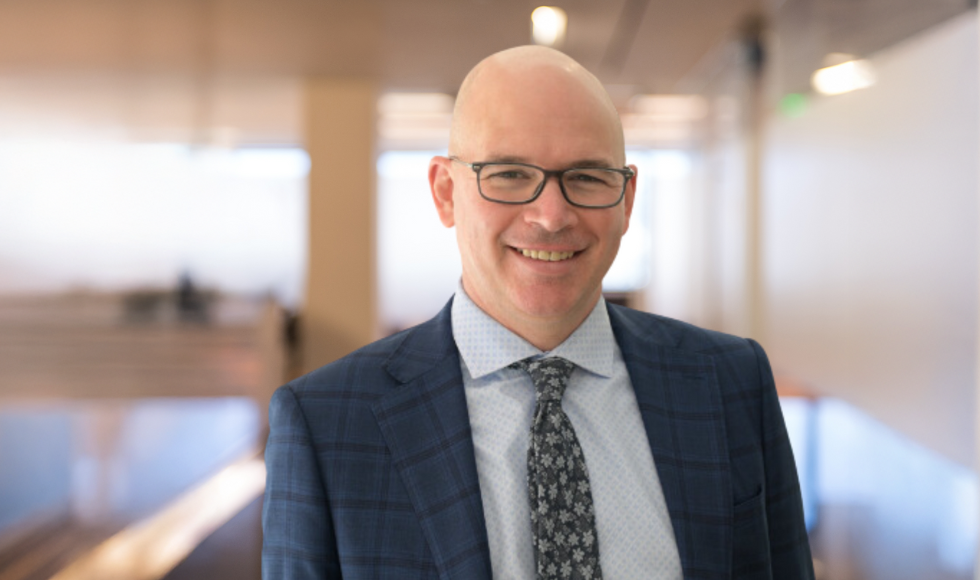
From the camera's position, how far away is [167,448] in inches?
262

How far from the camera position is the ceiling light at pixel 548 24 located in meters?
5.27

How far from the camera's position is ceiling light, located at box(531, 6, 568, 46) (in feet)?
17.3

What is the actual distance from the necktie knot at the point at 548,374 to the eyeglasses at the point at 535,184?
23 centimetres

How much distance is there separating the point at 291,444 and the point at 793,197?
6.75m

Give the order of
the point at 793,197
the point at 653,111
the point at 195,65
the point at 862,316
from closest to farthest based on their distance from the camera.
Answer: the point at 862,316
the point at 793,197
the point at 195,65
the point at 653,111

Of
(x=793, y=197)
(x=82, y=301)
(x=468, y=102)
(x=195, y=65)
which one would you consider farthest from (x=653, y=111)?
(x=468, y=102)

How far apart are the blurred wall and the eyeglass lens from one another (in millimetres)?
3387

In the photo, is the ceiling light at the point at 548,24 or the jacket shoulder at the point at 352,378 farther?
the ceiling light at the point at 548,24

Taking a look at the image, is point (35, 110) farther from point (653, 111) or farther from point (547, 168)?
point (547, 168)

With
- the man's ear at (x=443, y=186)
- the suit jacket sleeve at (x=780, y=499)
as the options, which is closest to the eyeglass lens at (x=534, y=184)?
the man's ear at (x=443, y=186)

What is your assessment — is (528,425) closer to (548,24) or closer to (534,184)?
(534,184)

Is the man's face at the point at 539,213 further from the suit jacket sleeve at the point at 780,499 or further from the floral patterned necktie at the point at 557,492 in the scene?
the suit jacket sleeve at the point at 780,499

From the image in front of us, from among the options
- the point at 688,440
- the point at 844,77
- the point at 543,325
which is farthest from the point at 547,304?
the point at 844,77

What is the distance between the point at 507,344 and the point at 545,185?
0.23 metres
